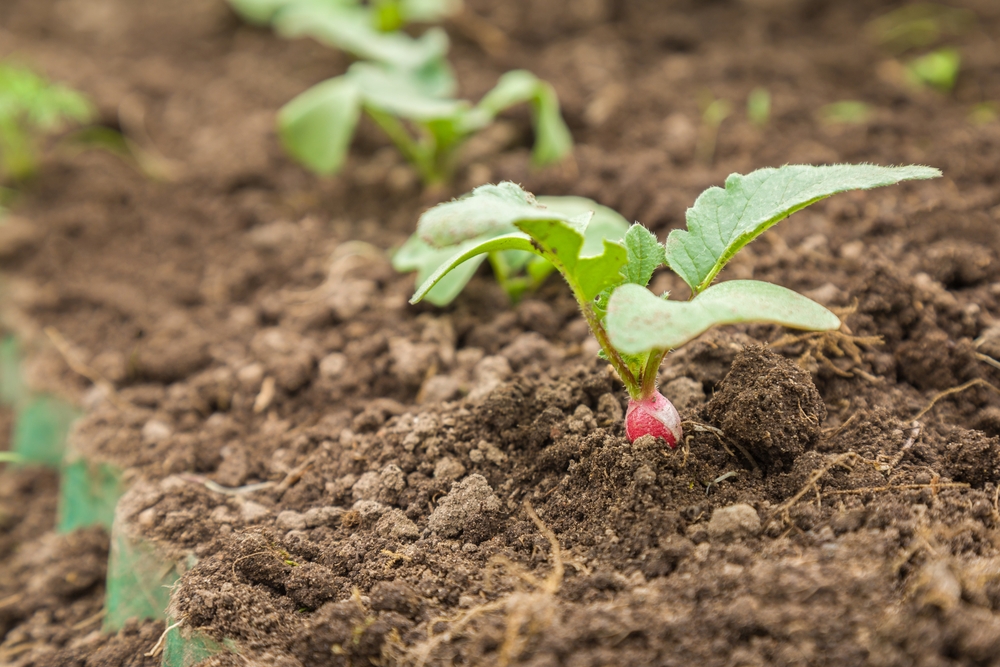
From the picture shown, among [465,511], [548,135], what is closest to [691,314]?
[465,511]

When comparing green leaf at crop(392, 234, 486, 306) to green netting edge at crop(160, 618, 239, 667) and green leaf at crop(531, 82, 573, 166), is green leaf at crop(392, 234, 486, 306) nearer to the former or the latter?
green leaf at crop(531, 82, 573, 166)

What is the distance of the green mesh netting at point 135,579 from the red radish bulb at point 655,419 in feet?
3.03

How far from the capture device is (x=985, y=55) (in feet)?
9.10

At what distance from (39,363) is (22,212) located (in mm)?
906

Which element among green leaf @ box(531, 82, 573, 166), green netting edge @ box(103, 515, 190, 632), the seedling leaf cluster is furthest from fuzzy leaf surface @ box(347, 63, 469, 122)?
green netting edge @ box(103, 515, 190, 632)

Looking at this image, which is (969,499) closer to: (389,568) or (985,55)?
(389,568)

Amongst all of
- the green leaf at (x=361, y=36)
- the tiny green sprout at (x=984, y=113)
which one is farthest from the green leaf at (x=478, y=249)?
the tiny green sprout at (x=984, y=113)

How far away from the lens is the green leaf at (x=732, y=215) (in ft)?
4.04

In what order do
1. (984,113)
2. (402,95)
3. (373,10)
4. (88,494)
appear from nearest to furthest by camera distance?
(88,494), (402,95), (984,113), (373,10)

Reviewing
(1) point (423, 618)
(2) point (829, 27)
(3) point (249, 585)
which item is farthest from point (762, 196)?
(2) point (829, 27)

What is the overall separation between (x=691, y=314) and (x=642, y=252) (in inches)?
11.6

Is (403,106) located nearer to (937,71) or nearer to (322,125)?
(322,125)

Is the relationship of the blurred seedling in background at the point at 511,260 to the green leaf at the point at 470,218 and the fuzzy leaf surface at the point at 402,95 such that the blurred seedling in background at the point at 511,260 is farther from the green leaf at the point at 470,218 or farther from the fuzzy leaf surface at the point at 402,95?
the green leaf at the point at 470,218

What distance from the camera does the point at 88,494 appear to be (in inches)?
72.1
